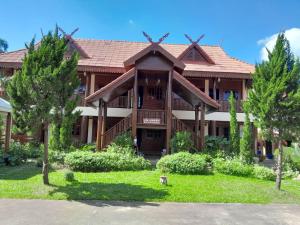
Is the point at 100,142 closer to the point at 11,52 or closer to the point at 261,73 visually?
the point at 261,73

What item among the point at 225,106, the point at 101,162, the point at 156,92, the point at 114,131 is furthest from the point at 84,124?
the point at 225,106

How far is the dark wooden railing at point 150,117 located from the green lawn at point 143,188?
4176mm

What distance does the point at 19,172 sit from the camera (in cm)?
1159

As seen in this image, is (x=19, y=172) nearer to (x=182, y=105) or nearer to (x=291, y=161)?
(x=182, y=105)

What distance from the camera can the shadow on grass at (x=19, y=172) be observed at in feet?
34.6

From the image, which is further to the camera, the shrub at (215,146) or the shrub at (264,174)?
the shrub at (215,146)

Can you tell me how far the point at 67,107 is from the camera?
9164mm

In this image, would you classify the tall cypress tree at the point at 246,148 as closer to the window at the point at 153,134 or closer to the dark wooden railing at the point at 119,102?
the window at the point at 153,134

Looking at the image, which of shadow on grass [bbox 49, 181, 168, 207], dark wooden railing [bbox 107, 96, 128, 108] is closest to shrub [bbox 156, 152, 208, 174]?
shadow on grass [bbox 49, 181, 168, 207]

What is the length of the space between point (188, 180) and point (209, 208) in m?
3.16

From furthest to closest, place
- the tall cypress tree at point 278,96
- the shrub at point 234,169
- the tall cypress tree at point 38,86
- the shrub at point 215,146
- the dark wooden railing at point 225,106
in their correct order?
1. the dark wooden railing at point 225,106
2. the shrub at point 215,146
3. the shrub at point 234,169
4. the tall cypress tree at point 278,96
5. the tall cypress tree at point 38,86

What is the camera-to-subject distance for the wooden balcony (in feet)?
50.6

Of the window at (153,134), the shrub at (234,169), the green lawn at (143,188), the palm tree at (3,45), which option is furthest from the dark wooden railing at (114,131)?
the palm tree at (3,45)

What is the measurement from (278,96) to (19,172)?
10.7m
